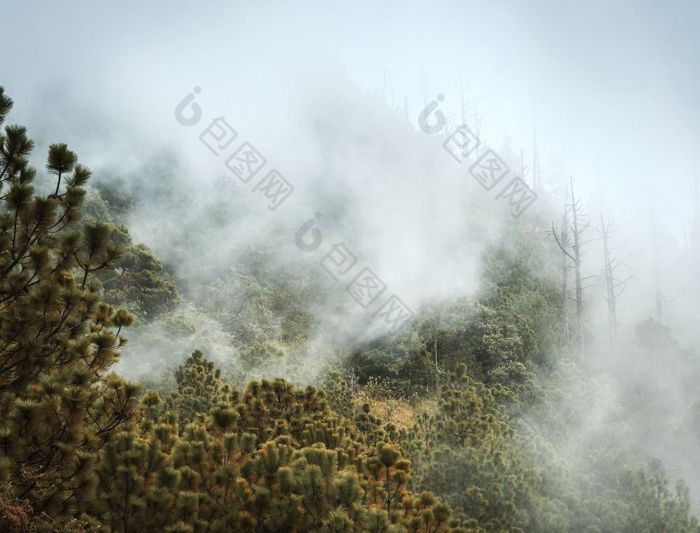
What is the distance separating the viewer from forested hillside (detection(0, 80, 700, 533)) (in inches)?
148

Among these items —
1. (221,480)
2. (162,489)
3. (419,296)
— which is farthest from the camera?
(419,296)

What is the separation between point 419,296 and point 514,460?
13.1m

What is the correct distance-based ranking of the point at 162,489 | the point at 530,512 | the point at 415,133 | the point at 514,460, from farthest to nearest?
the point at 415,133, the point at 514,460, the point at 530,512, the point at 162,489

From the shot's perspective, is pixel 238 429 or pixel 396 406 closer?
pixel 238 429

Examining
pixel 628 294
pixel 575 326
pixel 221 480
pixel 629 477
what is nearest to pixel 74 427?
pixel 221 480

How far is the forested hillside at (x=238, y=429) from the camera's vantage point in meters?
3.77

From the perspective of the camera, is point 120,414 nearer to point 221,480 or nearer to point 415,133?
point 221,480

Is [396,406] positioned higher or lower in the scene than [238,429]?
higher

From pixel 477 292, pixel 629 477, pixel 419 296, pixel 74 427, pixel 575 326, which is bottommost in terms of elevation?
pixel 74 427

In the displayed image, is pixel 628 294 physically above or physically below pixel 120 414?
above

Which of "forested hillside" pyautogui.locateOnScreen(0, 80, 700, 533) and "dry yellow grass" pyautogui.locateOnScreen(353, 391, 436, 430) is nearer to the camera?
"forested hillside" pyautogui.locateOnScreen(0, 80, 700, 533)

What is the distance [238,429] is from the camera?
6.10 metres

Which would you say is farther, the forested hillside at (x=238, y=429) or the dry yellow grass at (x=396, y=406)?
the dry yellow grass at (x=396, y=406)

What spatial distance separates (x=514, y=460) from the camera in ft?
24.6
